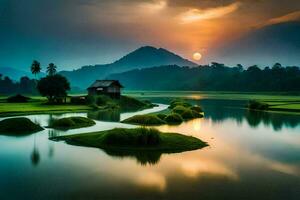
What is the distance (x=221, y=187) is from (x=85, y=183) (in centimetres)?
754

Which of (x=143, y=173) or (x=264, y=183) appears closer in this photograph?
(x=264, y=183)

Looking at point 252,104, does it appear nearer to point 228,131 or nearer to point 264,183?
point 228,131

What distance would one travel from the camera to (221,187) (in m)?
19.6

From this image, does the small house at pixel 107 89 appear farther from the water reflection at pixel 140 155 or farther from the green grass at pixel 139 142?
the water reflection at pixel 140 155

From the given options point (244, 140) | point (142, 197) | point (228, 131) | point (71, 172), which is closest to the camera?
point (142, 197)

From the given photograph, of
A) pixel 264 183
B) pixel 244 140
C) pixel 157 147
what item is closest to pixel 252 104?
pixel 244 140

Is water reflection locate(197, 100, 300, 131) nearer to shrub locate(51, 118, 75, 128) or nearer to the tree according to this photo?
shrub locate(51, 118, 75, 128)

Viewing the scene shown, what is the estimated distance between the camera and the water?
1855 cm

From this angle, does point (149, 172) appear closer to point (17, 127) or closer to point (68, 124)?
point (17, 127)

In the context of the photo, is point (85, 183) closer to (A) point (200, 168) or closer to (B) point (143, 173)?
(B) point (143, 173)

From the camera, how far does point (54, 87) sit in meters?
88.9

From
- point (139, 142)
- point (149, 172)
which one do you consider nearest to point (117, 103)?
point (139, 142)

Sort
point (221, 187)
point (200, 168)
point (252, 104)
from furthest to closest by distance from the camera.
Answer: point (252, 104) → point (200, 168) → point (221, 187)

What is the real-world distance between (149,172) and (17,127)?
2220 cm
